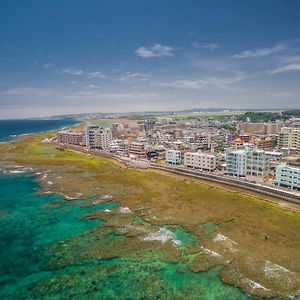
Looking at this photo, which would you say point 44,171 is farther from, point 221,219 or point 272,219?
point 272,219

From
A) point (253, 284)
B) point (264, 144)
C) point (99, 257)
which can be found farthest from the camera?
point (264, 144)

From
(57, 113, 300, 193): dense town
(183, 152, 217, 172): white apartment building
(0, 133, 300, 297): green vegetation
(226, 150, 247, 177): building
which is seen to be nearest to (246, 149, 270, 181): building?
(57, 113, 300, 193): dense town

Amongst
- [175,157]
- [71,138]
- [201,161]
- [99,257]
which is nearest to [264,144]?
[175,157]

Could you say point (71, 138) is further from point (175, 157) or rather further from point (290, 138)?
point (290, 138)

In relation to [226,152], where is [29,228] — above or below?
below

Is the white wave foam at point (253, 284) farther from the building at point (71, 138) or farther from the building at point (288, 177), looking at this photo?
the building at point (71, 138)

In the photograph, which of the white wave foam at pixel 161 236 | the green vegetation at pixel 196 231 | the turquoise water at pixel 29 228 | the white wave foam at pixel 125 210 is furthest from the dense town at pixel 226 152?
the turquoise water at pixel 29 228

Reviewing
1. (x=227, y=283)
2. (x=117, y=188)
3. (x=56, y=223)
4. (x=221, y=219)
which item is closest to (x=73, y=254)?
(x=56, y=223)
